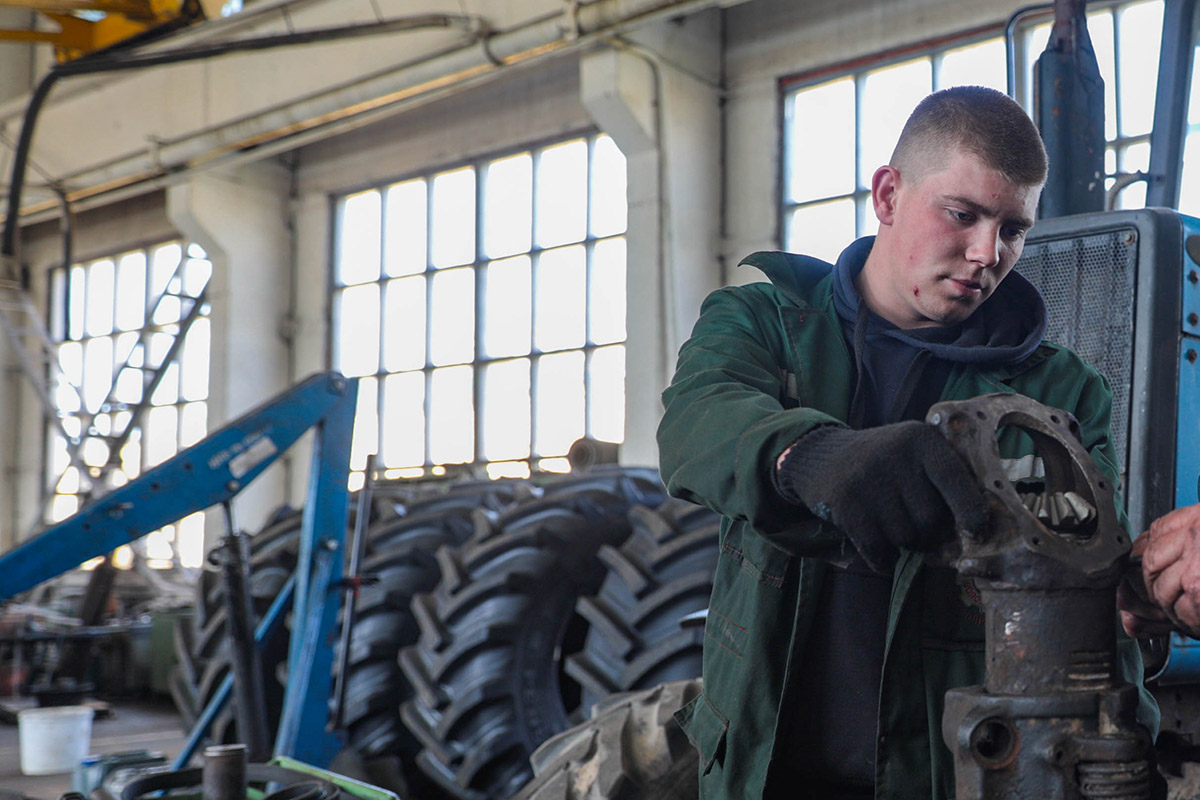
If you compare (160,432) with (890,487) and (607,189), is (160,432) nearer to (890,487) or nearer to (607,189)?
(607,189)

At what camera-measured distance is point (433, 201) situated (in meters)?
9.19

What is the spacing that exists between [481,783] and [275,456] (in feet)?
3.81

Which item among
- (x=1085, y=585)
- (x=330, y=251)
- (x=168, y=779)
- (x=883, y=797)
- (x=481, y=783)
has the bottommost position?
(x=481, y=783)

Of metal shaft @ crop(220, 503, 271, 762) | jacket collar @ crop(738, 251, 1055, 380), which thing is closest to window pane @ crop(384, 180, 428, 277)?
metal shaft @ crop(220, 503, 271, 762)

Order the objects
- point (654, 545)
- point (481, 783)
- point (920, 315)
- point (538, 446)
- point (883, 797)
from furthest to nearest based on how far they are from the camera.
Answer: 1. point (538, 446)
2. point (481, 783)
3. point (654, 545)
4. point (920, 315)
5. point (883, 797)

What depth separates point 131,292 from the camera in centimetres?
1166

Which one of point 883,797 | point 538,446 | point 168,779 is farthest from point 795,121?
point 883,797

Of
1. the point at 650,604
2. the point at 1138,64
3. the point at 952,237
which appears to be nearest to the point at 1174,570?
the point at 952,237

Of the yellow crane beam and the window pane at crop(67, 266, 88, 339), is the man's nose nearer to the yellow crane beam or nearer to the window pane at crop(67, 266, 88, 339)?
the yellow crane beam

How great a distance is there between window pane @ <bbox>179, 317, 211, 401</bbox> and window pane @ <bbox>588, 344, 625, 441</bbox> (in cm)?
424

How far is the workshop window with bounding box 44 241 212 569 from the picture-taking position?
10820 mm

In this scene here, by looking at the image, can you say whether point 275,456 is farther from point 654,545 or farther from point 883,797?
point 883,797

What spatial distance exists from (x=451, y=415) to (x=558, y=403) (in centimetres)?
108

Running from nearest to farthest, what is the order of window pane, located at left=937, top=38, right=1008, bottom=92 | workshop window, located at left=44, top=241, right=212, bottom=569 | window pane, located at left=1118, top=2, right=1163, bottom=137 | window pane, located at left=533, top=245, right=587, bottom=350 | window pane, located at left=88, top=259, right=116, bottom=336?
1. window pane, located at left=1118, top=2, right=1163, bottom=137
2. window pane, located at left=937, top=38, right=1008, bottom=92
3. window pane, located at left=533, top=245, right=587, bottom=350
4. workshop window, located at left=44, top=241, right=212, bottom=569
5. window pane, located at left=88, top=259, right=116, bottom=336
